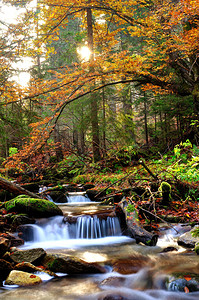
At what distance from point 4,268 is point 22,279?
43 cm

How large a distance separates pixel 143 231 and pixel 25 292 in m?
3.14

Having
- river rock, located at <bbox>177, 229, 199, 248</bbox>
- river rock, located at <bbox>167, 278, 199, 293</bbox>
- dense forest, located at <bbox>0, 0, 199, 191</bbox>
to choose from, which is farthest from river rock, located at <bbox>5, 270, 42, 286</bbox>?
dense forest, located at <bbox>0, 0, 199, 191</bbox>

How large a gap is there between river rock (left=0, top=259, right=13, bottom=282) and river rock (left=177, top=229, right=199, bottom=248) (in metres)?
3.95

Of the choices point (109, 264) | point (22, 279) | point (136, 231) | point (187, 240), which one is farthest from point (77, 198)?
point (22, 279)

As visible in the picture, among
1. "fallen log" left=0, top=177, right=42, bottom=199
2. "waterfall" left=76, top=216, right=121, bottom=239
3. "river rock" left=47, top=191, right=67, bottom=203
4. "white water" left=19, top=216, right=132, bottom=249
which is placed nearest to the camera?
"white water" left=19, top=216, right=132, bottom=249

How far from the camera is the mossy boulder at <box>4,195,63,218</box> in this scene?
291 inches

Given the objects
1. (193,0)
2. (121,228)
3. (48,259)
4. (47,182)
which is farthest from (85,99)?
(48,259)

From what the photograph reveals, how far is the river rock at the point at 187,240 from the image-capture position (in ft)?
18.2

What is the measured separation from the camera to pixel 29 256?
473 centimetres

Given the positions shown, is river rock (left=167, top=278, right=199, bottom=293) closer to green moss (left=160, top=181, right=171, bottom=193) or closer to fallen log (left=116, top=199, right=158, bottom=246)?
fallen log (left=116, top=199, right=158, bottom=246)

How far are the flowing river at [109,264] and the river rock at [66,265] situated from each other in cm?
11

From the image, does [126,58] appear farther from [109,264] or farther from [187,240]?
[109,264]

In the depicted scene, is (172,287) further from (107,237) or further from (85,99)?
(85,99)

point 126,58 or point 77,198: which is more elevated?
point 126,58
